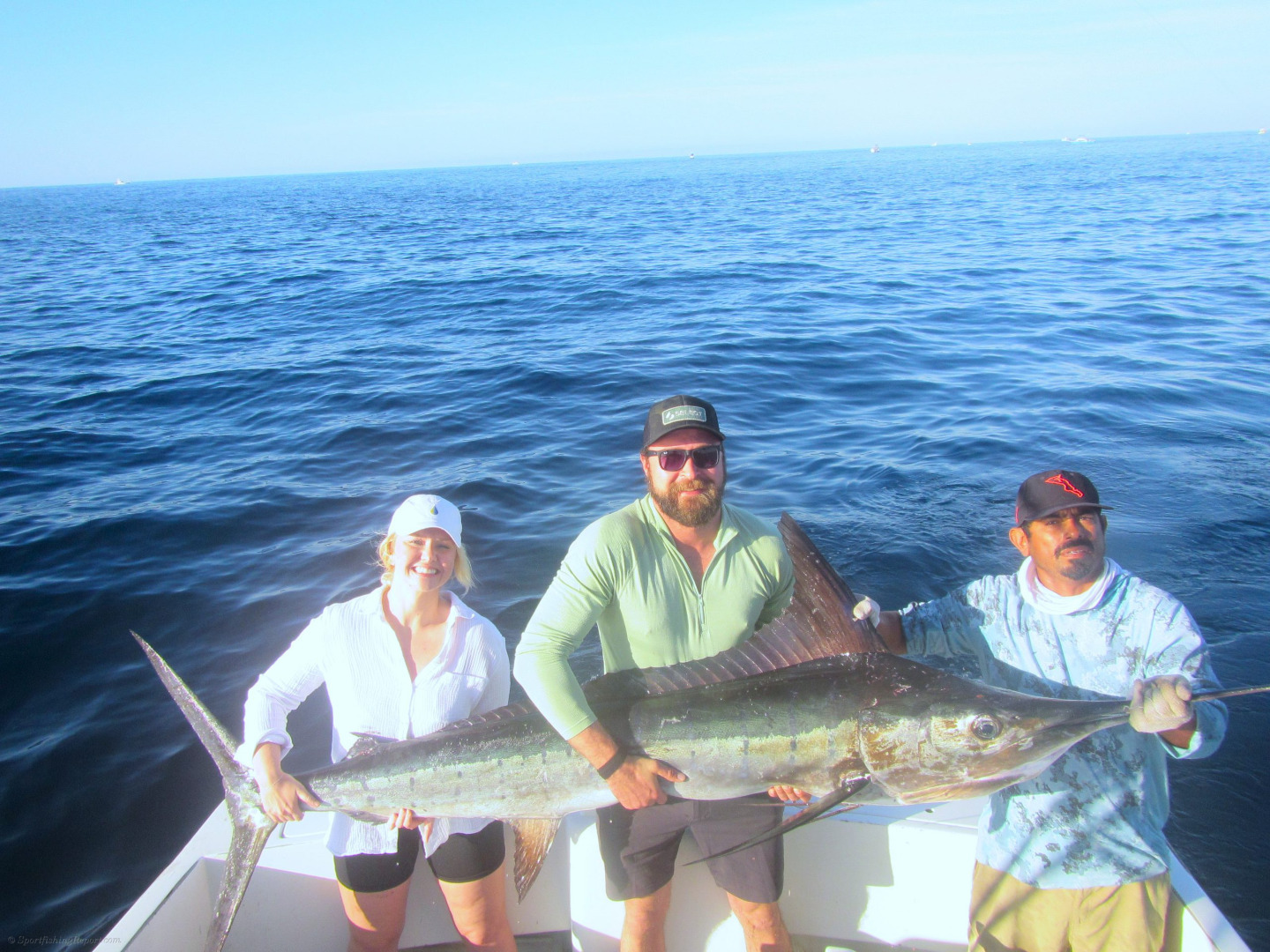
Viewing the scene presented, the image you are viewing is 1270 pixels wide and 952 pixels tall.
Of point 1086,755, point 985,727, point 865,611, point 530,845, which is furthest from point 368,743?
point 1086,755

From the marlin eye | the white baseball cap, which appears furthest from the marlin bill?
the white baseball cap

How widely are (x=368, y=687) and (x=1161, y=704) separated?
2309 millimetres

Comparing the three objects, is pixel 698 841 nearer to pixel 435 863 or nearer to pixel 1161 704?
pixel 435 863

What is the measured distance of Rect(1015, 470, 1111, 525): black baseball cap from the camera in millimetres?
2420

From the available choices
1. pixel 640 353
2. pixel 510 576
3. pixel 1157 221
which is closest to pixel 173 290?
pixel 640 353

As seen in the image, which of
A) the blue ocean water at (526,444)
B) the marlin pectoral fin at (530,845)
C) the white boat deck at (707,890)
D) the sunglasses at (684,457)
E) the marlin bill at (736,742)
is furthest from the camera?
the blue ocean water at (526,444)

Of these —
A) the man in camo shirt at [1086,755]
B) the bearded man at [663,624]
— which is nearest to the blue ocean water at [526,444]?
the man in camo shirt at [1086,755]

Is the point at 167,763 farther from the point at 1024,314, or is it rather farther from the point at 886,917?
the point at 1024,314

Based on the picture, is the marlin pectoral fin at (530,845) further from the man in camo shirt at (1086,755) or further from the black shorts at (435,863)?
the man in camo shirt at (1086,755)

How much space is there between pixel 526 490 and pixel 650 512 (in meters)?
5.97

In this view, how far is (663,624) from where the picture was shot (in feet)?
8.86

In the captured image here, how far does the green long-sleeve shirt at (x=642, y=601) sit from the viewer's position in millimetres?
2531

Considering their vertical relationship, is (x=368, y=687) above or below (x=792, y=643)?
below

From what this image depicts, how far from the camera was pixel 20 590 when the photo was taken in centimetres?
656
